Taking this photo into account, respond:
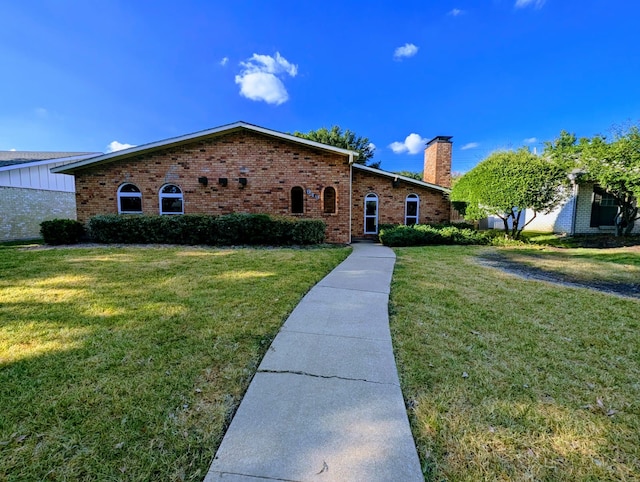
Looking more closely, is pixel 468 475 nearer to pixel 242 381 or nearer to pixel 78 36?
pixel 242 381

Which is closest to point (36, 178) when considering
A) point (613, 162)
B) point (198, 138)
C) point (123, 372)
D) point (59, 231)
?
point (59, 231)

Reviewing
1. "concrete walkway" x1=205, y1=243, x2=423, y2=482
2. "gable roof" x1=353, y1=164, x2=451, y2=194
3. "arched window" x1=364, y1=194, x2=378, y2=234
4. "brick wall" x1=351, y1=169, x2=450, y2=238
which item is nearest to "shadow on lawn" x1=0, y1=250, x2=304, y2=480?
"concrete walkway" x1=205, y1=243, x2=423, y2=482

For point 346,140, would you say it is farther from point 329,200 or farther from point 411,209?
point 329,200

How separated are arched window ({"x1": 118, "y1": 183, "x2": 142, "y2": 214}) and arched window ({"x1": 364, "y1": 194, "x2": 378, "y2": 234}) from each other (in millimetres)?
9756

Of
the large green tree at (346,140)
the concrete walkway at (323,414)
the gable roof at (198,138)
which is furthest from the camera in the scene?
the large green tree at (346,140)

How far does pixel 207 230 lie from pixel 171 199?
11.6 ft

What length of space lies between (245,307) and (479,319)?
3041 mm

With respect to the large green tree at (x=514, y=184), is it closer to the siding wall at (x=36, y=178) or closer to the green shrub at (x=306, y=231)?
the green shrub at (x=306, y=231)

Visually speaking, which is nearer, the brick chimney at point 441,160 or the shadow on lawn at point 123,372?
the shadow on lawn at point 123,372

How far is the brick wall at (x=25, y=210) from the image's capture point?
13445 millimetres

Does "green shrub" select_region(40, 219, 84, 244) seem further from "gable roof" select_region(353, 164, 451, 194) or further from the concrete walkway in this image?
"gable roof" select_region(353, 164, 451, 194)

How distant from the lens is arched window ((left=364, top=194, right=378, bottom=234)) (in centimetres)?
1331

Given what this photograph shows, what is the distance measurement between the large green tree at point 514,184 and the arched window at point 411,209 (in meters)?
2.44

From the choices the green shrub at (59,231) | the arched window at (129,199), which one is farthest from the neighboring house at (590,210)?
the green shrub at (59,231)
